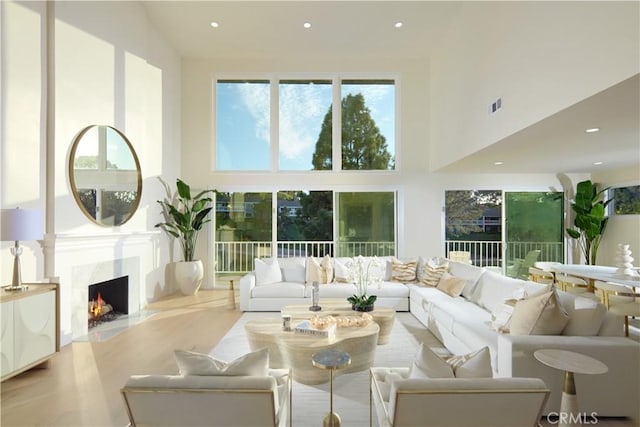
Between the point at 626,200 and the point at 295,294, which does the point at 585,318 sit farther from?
the point at 626,200

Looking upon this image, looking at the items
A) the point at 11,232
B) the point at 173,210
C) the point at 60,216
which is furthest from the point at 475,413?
the point at 173,210

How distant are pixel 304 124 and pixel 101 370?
564 centimetres

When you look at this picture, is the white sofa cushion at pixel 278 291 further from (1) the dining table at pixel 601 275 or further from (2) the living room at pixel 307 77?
(1) the dining table at pixel 601 275

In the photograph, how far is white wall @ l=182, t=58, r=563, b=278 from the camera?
23.2 feet

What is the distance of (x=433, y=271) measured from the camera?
521 cm

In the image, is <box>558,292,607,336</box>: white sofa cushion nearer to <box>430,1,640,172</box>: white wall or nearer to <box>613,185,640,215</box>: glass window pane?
<box>430,1,640,172</box>: white wall

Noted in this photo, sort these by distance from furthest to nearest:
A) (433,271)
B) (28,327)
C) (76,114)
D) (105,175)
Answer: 1. (433,271)
2. (105,175)
3. (76,114)
4. (28,327)

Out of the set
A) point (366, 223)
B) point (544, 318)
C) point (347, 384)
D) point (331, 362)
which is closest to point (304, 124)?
point (366, 223)

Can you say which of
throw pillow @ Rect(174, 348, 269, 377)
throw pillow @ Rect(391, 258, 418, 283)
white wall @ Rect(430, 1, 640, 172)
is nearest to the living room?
white wall @ Rect(430, 1, 640, 172)

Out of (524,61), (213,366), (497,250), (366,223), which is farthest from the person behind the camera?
(366,223)

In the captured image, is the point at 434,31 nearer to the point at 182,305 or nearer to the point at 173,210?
the point at 173,210


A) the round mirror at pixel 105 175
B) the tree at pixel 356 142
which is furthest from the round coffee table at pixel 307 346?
the tree at pixel 356 142

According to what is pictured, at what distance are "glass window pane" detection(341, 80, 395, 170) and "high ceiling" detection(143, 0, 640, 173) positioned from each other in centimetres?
68

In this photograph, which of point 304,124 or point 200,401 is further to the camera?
point 304,124
